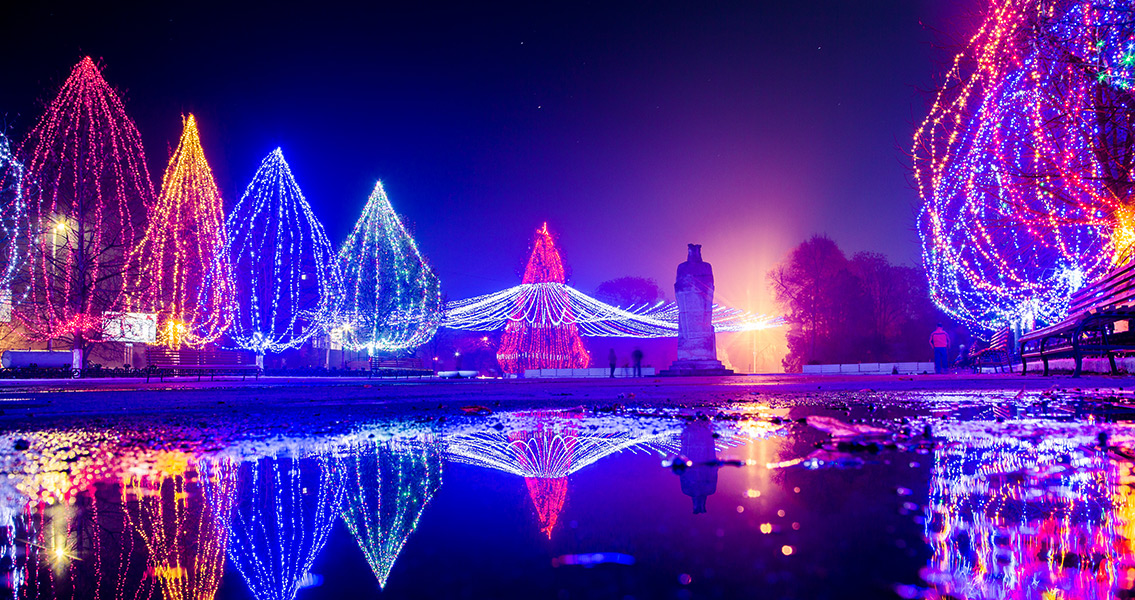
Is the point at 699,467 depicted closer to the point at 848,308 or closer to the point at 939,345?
the point at 939,345

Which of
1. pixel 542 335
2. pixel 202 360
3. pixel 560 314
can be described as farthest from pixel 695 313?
pixel 202 360

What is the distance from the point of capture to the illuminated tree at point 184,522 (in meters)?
1.16

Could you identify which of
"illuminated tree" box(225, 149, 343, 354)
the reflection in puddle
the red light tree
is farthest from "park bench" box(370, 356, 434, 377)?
the reflection in puddle

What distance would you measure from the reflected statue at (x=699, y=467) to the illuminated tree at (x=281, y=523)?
941 mm

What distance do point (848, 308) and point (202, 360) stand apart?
40.6m

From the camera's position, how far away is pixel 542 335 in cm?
3947

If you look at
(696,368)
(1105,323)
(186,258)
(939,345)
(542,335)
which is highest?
(186,258)

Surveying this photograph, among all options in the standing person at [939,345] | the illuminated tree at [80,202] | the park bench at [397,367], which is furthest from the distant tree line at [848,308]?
the illuminated tree at [80,202]

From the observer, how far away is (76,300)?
21656mm

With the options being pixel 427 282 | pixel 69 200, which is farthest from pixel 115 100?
pixel 427 282

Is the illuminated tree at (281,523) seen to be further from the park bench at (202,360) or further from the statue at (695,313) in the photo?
the statue at (695,313)

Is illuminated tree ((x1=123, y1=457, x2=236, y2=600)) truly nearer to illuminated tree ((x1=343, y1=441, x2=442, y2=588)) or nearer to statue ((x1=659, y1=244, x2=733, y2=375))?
illuminated tree ((x1=343, y1=441, x2=442, y2=588))

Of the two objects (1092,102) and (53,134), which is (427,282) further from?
(1092,102)

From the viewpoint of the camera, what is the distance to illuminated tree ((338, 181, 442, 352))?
33.6m
